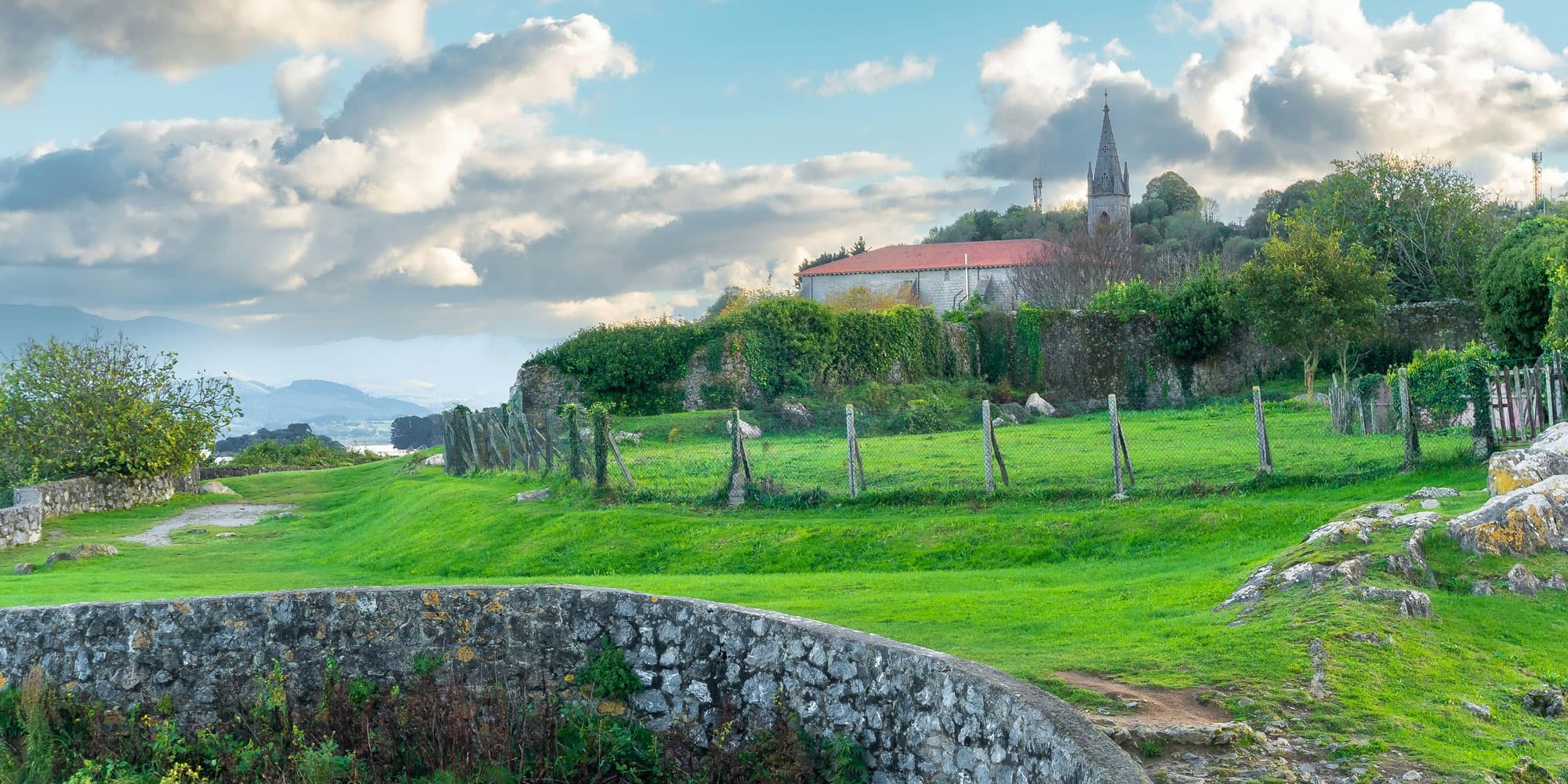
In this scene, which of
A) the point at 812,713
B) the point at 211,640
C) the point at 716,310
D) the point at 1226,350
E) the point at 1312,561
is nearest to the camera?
the point at 812,713

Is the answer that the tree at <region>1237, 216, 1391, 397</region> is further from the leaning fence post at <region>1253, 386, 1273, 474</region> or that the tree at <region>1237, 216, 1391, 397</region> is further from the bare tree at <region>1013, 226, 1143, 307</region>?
the bare tree at <region>1013, 226, 1143, 307</region>

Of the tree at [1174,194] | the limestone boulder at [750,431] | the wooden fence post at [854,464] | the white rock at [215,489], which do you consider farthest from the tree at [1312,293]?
the tree at [1174,194]

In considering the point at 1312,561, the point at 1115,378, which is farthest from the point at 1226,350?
the point at 1312,561

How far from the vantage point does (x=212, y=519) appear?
1102 inches

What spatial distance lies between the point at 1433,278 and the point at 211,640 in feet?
152

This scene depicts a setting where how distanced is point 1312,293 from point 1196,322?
8.64 meters

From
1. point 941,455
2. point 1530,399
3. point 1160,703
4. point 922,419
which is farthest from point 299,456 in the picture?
point 1160,703

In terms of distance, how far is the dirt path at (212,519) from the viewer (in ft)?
79.5

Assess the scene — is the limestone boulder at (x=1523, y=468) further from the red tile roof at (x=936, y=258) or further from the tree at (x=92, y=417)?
the red tile roof at (x=936, y=258)

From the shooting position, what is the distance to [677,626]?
28.8 feet

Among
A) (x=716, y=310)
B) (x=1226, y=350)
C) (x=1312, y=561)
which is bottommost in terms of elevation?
(x=1312, y=561)

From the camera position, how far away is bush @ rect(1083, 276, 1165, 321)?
43375 mm

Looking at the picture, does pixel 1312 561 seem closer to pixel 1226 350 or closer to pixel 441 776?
pixel 441 776

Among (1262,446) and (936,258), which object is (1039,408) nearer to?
(1262,446)
